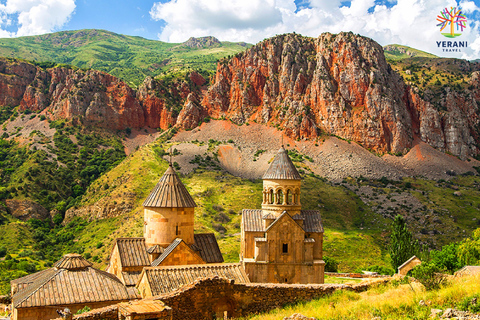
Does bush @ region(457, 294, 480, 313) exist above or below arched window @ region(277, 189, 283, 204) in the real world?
below

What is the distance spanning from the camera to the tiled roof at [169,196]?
2456 centimetres

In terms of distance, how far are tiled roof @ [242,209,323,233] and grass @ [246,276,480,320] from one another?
13.1m

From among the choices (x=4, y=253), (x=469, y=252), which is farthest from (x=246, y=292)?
(x=4, y=253)

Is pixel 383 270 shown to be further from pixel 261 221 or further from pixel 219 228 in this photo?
pixel 219 228

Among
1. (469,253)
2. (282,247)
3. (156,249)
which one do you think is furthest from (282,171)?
(469,253)

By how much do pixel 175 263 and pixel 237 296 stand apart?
753cm

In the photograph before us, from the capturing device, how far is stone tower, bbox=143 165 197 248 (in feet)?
80.4

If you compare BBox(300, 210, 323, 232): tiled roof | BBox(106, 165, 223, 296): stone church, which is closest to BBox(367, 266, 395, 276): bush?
BBox(300, 210, 323, 232): tiled roof

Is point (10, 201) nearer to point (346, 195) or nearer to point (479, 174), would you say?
point (346, 195)

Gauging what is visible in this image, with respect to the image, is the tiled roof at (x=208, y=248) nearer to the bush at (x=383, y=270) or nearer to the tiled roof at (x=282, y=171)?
the tiled roof at (x=282, y=171)

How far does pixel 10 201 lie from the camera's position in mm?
84125

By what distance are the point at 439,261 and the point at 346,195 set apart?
52.0 meters

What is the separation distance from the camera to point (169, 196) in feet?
81.4

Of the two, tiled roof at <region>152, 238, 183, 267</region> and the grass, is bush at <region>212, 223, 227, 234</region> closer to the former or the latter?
tiled roof at <region>152, 238, 183, 267</region>
